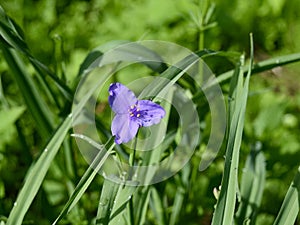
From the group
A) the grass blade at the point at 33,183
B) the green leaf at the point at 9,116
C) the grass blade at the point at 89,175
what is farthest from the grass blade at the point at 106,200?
the green leaf at the point at 9,116

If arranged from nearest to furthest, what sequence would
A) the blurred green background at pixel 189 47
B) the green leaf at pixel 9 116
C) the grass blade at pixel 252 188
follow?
the grass blade at pixel 252 188 → the green leaf at pixel 9 116 → the blurred green background at pixel 189 47

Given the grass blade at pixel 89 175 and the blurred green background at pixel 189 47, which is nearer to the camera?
the grass blade at pixel 89 175

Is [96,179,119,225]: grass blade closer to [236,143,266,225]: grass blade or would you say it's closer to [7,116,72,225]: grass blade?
[7,116,72,225]: grass blade

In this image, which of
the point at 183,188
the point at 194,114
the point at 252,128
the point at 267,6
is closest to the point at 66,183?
the point at 183,188

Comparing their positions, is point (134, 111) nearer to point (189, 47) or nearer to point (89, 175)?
point (89, 175)

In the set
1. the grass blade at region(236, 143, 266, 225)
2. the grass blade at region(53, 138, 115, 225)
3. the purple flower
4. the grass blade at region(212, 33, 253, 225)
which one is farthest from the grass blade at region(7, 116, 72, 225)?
the grass blade at region(236, 143, 266, 225)

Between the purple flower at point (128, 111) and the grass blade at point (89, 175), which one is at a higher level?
the purple flower at point (128, 111)

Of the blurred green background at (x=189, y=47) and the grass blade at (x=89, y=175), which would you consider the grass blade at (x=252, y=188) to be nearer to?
the blurred green background at (x=189, y=47)
